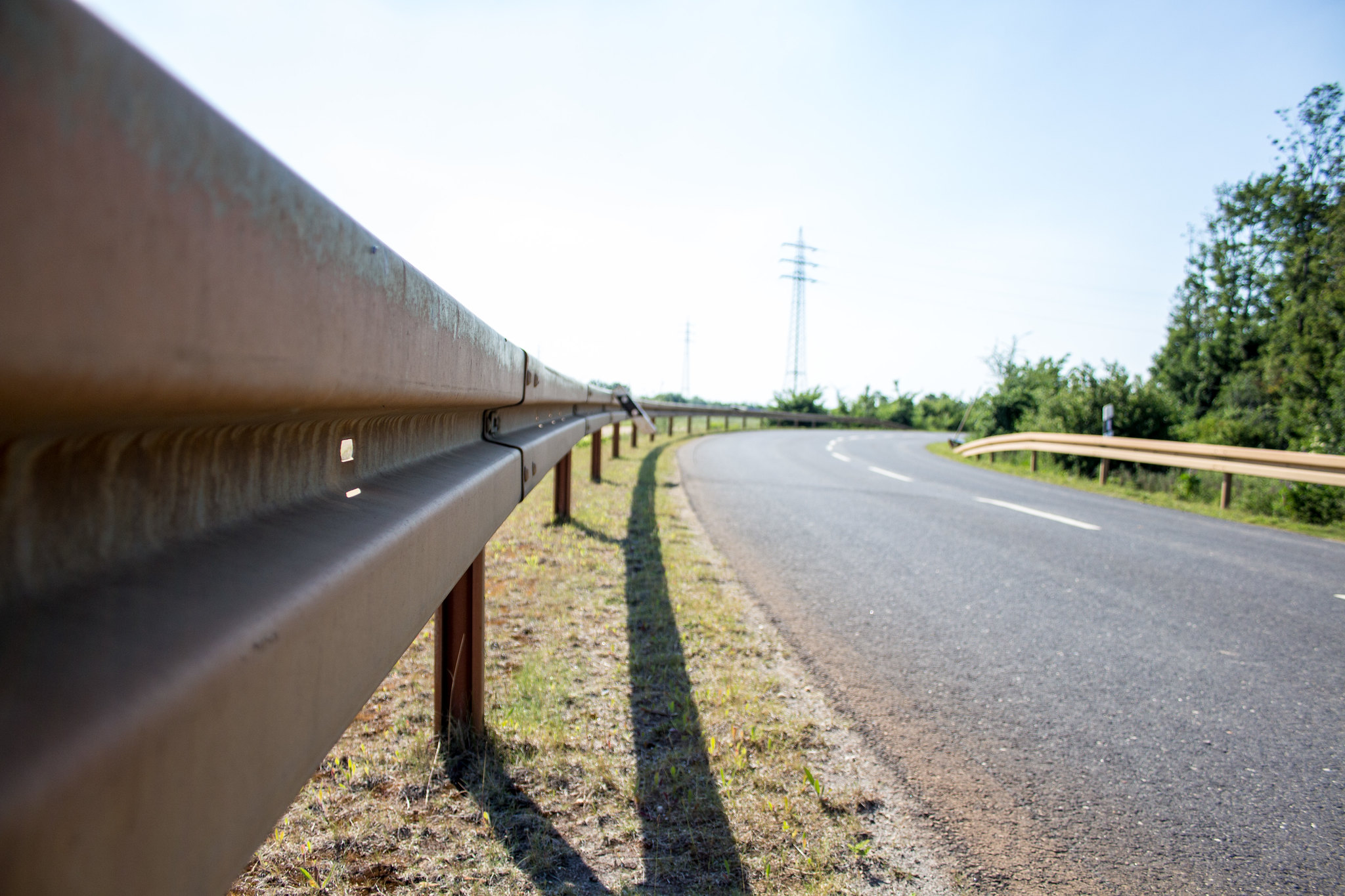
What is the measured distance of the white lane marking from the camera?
24.3 ft

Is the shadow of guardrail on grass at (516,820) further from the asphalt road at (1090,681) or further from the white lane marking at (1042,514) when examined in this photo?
the white lane marking at (1042,514)

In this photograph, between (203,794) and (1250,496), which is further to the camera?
(1250,496)

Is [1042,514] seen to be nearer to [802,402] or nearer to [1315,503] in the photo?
[1315,503]

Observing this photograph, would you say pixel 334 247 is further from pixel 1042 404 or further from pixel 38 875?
pixel 1042 404

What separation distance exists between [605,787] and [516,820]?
1.01 ft

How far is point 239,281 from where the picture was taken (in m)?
0.54

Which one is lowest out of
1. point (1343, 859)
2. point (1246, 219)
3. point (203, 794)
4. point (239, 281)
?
point (1343, 859)

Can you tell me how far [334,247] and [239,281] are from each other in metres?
0.17

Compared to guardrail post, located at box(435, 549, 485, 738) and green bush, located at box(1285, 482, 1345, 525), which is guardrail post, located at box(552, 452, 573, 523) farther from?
green bush, located at box(1285, 482, 1345, 525)

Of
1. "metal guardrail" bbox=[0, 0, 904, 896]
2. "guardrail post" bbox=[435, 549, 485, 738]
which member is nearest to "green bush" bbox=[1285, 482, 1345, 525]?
"guardrail post" bbox=[435, 549, 485, 738]

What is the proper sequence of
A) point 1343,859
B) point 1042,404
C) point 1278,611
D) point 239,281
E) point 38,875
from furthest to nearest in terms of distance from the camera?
point 1042,404, point 1278,611, point 1343,859, point 239,281, point 38,875

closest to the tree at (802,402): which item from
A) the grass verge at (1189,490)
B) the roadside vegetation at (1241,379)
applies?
the roadside vegetation at (1241,379)

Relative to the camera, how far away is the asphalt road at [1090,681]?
2178mm

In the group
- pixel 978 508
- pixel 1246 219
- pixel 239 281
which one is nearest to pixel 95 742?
pixel 239 281
